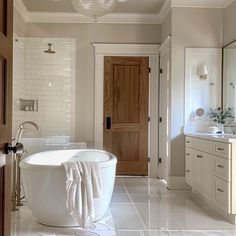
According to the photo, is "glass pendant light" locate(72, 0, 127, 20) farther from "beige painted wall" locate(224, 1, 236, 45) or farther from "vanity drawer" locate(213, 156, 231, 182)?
"beige painted wall" locate(224, 1, 236, 45)

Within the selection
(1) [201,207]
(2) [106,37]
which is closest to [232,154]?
(1) [201,207]

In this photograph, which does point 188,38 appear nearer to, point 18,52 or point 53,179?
point 18,52

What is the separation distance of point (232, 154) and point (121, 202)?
158cm

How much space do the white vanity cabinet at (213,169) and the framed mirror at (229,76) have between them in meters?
0.81

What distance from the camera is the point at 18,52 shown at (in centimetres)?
531

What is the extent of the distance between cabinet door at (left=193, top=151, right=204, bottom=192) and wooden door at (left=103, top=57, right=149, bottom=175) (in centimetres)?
171

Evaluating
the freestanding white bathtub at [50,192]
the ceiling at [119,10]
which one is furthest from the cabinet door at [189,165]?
the ceiling at [119,10]

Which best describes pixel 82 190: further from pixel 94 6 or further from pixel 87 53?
pixel 87 53

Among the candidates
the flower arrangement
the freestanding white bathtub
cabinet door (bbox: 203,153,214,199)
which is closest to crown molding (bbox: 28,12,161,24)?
the flower arrangement

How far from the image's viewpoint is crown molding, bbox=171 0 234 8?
4.89 m

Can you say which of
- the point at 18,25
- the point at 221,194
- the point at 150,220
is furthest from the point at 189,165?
the point at 18,25

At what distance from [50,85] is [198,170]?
2930 mm

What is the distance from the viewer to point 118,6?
5375 millimetres

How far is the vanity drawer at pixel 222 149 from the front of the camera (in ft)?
10.8
